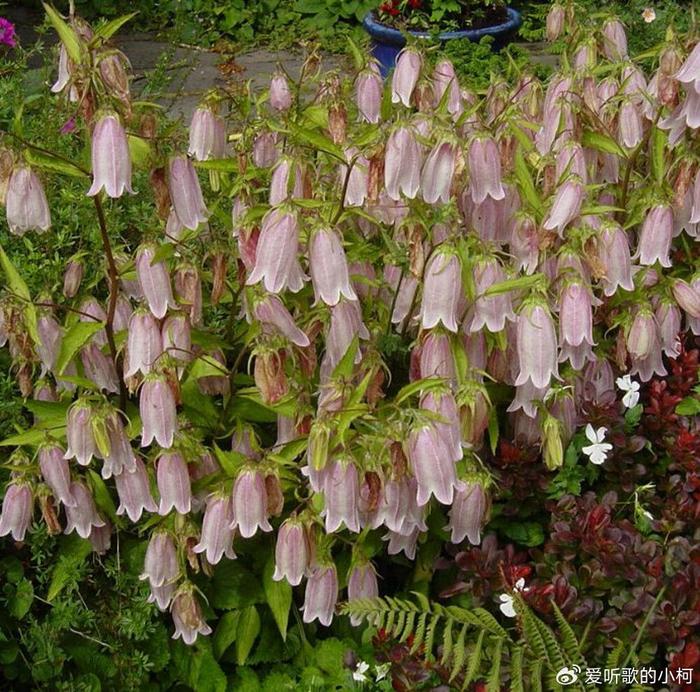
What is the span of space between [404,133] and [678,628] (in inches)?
39.5

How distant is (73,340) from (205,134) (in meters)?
0.49

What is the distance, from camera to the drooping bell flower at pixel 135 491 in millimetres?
2059

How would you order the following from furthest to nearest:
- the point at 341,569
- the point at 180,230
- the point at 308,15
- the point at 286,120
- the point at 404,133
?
the point at 308,15 < the point at 341,569 < the point at 180,230 < the point at 286,120 < the point at 404,133

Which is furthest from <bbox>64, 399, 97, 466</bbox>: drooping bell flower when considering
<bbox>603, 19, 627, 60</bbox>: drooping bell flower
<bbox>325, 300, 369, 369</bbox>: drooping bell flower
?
<bbox>603, 19, 627, 60</bbox>: drooping bell flower

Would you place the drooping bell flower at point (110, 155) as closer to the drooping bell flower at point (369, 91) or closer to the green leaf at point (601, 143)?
the drooping bell flower at point (369, 91)

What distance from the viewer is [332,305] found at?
190cm

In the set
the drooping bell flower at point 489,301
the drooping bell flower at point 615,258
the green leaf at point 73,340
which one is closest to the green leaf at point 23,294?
the green leaf at point 73,340

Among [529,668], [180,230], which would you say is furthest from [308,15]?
[529,668]

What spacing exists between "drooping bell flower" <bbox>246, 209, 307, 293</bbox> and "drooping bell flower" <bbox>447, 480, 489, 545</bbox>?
0.52 m

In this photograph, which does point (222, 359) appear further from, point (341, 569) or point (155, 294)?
point (341, 569)

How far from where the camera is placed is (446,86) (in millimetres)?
2283

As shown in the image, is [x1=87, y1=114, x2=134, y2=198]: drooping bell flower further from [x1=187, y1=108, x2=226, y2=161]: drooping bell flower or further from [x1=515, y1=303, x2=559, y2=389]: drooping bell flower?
[x1=515, y1=303, x2=559, y2=389]: drooping bell flower

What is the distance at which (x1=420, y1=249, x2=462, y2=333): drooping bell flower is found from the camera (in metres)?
1.87

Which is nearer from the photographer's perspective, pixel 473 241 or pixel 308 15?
pixel 473 241
